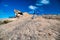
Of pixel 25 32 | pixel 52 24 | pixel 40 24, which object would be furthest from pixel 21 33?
pixel 52 24

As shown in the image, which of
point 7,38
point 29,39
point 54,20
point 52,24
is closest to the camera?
point 29,39

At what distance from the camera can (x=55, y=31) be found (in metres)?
18.0

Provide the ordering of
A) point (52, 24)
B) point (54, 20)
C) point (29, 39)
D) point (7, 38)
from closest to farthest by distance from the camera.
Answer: point (29, 39) → point (7, 38) → point (52, 24) → point (54, 20)

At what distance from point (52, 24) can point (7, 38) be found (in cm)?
650

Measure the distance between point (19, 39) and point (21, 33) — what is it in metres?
1.37

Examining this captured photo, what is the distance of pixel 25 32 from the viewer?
18875 mm

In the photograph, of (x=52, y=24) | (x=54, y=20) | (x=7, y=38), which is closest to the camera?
(x=7, y=38)

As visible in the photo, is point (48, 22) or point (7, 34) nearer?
point (7, 34)

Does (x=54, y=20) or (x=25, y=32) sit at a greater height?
(x=54, y=20)

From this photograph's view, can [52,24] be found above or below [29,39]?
above

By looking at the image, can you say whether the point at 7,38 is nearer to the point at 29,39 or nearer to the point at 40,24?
the point at 29,39

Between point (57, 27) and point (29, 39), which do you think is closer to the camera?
point (29, 39)

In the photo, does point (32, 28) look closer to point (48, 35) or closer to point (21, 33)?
point (21, 33)

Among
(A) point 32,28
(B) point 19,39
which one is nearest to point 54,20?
(A) point 32,28
